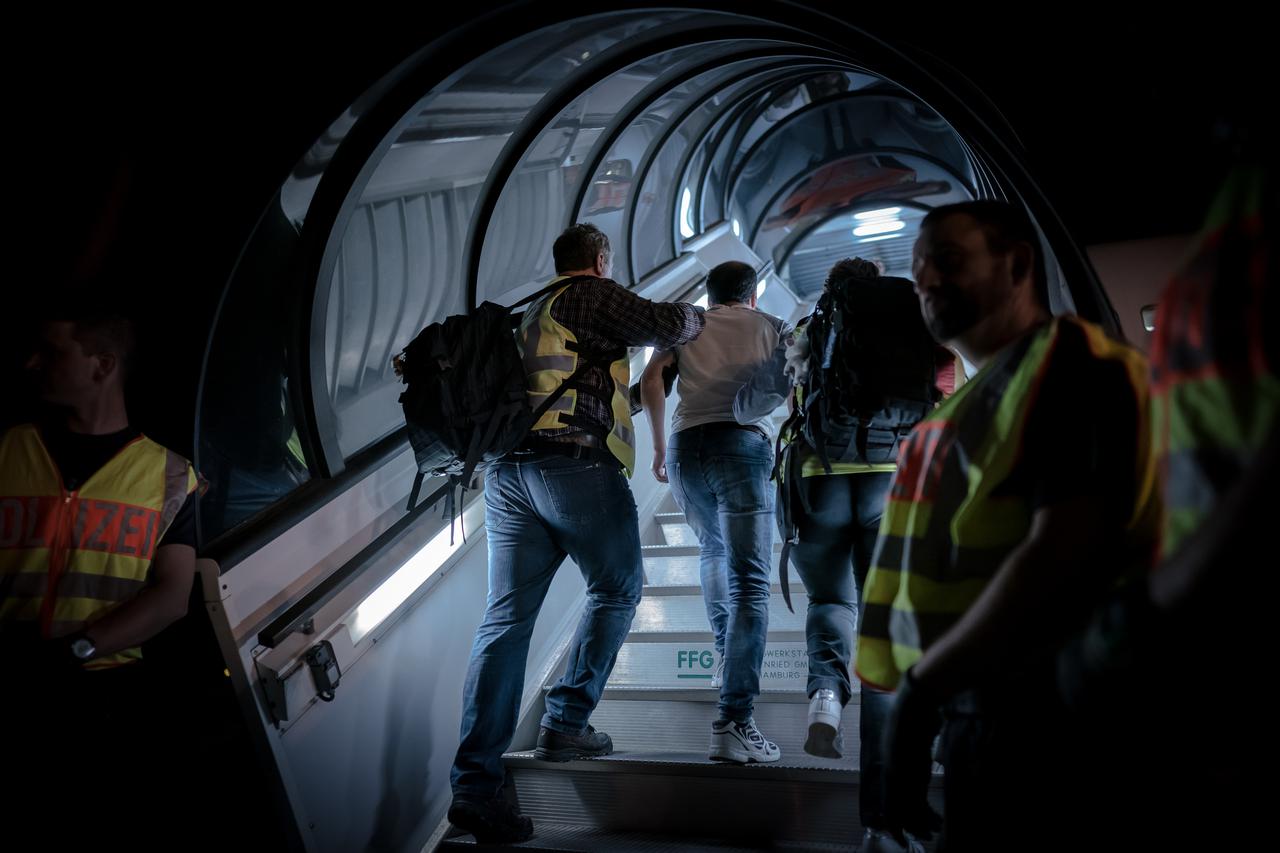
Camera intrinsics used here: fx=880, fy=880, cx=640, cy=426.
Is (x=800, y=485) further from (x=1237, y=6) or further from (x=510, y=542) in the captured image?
(x=1237, y=6)

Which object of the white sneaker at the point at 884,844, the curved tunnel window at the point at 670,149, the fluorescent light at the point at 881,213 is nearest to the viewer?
the white sneaker at the point at 884,844

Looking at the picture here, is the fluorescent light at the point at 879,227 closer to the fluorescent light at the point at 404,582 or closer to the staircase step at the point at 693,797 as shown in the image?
the fluorescent light at the point at 404,582

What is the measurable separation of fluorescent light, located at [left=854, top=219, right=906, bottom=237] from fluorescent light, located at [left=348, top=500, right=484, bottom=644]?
8963 mm

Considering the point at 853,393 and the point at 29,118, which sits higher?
the point at 29,118

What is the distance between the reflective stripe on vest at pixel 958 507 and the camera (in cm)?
117

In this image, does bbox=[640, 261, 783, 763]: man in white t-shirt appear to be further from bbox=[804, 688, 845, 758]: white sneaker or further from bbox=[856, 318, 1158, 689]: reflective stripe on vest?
bbox=[856, 318, 1158, 689]: reflective stripe on vest

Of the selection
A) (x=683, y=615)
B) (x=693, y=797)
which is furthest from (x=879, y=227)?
(x=693, y=797)

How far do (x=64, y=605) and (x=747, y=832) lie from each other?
193cm

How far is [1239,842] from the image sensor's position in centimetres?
88

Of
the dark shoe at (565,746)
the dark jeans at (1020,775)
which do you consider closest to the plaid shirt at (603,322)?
the dark shoe at (565,746)

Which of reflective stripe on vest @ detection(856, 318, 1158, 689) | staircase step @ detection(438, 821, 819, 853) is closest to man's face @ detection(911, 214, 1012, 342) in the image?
reflective stripe on vest @ detection(856, 318, 1158, 689)

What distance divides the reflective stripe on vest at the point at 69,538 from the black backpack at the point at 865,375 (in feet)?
5.91

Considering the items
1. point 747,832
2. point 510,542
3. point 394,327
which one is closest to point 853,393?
point 510,542

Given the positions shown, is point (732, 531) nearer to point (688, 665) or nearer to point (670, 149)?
point (688, 665)
